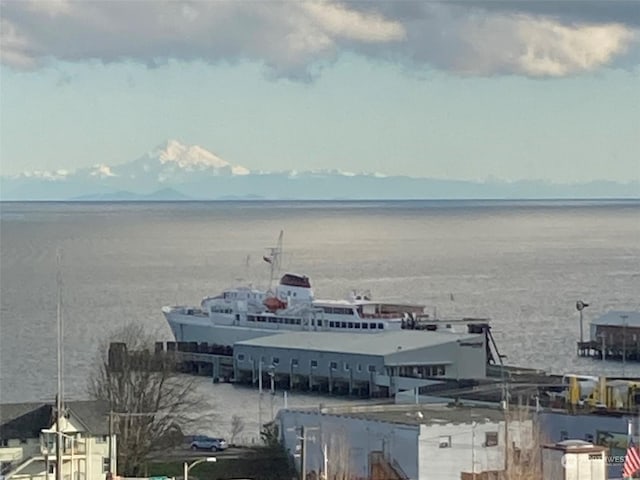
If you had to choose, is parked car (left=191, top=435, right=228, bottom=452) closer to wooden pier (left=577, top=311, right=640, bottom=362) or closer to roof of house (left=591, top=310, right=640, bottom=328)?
wooden pier (left=577, top=311, right=640, bottom=362)

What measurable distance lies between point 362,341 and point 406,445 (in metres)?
24.6

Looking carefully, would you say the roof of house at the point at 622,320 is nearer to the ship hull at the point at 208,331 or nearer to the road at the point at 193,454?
the ship hull at the point at 208,331

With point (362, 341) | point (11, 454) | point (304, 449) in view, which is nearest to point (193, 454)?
point (304, 449)

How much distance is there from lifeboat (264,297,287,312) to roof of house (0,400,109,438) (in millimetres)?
30574

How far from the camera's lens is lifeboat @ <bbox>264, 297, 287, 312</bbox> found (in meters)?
53.1

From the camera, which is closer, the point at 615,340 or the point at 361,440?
the point at 361,440

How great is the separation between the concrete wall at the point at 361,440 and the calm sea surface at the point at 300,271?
45.5 ft

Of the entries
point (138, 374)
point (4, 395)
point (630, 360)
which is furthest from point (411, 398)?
point (630, 360)

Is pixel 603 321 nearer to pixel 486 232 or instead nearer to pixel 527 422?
pixel 527 422

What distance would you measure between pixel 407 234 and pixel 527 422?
501 feet

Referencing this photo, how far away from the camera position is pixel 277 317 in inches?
2053

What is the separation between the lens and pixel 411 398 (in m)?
29.3

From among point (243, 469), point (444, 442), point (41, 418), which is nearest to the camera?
point (444, 442)

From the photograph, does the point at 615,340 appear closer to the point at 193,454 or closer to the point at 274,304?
the point at 274,304
